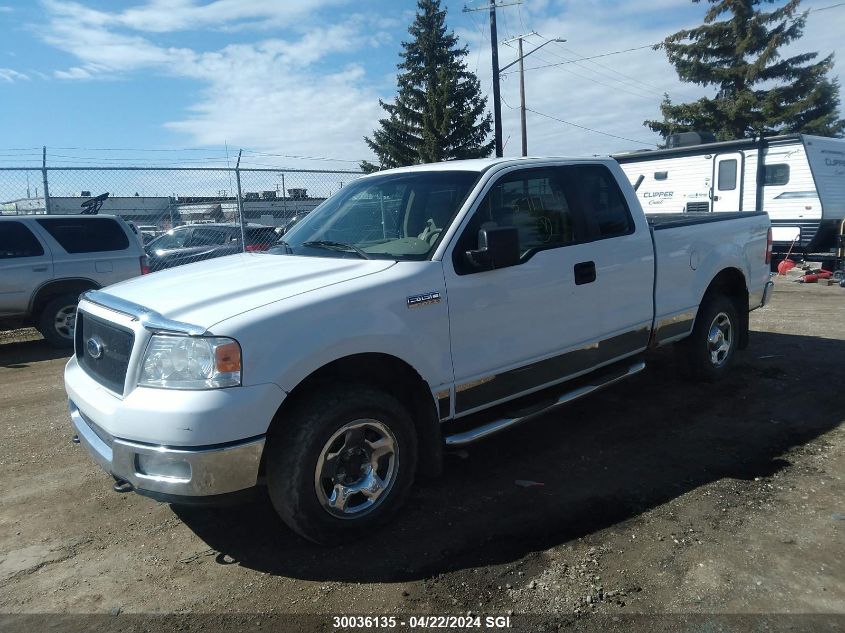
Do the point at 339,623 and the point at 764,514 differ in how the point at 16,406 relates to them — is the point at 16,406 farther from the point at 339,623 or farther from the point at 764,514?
the point at 764,514

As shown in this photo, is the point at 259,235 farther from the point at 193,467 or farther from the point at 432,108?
the point at 432,108

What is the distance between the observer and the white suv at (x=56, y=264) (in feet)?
27.5

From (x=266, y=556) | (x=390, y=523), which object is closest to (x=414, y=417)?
(x=390, y=523)

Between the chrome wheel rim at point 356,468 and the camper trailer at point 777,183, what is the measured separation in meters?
11.3

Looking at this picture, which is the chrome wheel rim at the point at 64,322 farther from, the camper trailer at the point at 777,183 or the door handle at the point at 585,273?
A: the camper trailer at the point at 777,183

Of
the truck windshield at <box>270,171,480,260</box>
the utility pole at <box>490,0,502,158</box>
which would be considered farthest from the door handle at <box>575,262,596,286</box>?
the utility pole at <box>490,0,502,158</box>

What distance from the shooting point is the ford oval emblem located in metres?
3.43

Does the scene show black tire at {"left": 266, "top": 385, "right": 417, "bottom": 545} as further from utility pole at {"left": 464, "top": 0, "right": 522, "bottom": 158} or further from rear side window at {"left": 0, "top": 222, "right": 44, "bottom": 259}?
utility pole at {"left": 464, "top": 0, "right": 522, "bottom": 158}

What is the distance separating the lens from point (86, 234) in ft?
29.5

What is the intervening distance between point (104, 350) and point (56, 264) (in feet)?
20.4

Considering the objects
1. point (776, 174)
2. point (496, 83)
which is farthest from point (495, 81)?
point (776, 174)

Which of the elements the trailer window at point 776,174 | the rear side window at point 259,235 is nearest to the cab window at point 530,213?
the rear side window at point 259,235

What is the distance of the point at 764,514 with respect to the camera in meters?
3.57

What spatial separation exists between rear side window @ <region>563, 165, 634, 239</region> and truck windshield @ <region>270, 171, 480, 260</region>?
38.2 inches
